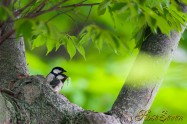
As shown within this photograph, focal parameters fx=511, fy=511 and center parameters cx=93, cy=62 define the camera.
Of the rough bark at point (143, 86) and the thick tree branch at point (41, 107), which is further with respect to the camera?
the rough bark at point (143, 86)

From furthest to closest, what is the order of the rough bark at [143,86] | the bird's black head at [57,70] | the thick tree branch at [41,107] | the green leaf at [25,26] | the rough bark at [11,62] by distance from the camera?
1. the bird's black head at [57,70]
2. the rough bark at [11,62]
3. the rough bark at [143,86]
4. the thick tree branch at [41,107]
5. the green leaf at [25,26]

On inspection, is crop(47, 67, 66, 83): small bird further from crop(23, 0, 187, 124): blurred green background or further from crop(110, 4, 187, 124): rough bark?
crop(110, 4, 187, 124): rough bark

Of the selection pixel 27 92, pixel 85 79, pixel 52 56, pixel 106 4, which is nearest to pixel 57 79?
pixel 27 92

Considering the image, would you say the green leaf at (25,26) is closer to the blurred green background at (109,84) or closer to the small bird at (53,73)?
the small bird at (53,73)

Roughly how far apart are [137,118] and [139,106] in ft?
0.13

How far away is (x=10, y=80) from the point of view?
5.91ft

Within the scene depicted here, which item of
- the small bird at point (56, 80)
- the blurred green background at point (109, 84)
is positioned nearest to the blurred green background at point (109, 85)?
the blurred green background at point (109, 84)

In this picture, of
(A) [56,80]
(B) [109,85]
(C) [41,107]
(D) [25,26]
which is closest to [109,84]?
(B) [109,85]

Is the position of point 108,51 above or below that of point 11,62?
below

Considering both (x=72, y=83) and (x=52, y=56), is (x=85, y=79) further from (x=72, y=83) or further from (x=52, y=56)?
(x=52, y=56)

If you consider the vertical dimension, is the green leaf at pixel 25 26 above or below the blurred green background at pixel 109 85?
above

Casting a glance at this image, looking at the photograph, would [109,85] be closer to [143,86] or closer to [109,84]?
[109,84]

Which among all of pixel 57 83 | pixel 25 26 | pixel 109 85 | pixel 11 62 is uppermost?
pixel 25 26

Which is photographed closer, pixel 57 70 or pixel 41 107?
pixel 41 107
